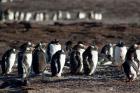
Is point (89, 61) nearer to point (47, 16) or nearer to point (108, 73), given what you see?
point (108, 73)

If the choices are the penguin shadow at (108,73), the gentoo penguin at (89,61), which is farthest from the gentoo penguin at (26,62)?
the penguin shadow at (108,73)

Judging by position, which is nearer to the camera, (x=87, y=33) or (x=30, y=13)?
(x=87, y=33)

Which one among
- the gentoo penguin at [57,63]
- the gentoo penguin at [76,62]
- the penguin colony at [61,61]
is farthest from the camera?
the gentoo penguin at [76,62]

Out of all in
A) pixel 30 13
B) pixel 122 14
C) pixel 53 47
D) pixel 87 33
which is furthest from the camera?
pixel 30 13

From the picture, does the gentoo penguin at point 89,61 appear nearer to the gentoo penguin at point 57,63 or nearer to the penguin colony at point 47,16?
the gentoo penguin at point 57,63

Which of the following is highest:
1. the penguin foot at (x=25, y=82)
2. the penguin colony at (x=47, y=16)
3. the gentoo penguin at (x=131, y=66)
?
the penguin colony at (x=47, y=16)

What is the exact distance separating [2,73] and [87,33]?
17.7 metres

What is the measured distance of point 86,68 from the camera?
2116 centimetres

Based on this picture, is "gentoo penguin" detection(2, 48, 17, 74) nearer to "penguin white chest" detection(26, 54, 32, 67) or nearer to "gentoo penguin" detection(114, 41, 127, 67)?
"penguin white chest" detection(26, 54, 32, 67)

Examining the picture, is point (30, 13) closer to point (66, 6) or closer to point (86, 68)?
point (66, 6)

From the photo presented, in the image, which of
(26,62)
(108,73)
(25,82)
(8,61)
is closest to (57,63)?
(26,62)

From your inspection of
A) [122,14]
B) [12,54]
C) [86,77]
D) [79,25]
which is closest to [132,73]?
[86,77]

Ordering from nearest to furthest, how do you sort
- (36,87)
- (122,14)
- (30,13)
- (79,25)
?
(36,87) < (79,25) < (122,14) < (30,13)

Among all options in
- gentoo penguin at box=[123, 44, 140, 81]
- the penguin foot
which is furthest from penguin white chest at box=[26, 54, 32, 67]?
gentoo penguin at box=[123, 44, 140, 81]
